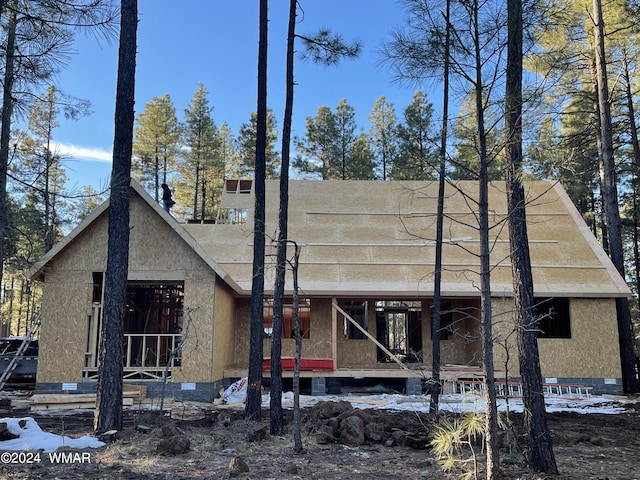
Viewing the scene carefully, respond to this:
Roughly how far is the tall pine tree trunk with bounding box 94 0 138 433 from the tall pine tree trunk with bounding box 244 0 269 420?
225 cm

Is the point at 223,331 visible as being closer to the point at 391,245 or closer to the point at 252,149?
the point at 391,245

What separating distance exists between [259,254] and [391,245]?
6872 millimetres

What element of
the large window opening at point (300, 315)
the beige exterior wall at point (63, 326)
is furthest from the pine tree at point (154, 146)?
the beige exterior wall at point (63, 326)

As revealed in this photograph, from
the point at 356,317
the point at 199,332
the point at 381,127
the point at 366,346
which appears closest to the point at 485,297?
the point at 199,332

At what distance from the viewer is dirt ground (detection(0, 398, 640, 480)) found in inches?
210

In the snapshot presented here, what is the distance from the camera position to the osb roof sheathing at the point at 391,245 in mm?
13609

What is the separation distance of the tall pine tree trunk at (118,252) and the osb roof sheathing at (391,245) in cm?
524

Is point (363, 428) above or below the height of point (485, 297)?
below

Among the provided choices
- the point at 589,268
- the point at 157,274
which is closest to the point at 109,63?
the point at 157,274

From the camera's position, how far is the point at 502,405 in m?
11.1

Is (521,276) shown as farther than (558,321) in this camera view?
No

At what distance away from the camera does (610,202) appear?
47.4ft

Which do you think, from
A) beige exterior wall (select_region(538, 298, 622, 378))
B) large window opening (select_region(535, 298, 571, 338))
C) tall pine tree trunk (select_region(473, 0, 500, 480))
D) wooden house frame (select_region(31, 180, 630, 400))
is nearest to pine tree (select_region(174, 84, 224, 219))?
wooden house frame (select_region(31, 180, 630, 400))

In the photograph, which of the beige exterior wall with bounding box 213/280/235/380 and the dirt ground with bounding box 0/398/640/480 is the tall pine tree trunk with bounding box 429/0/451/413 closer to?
the dirt ground with bounding box 0/398/640/480
